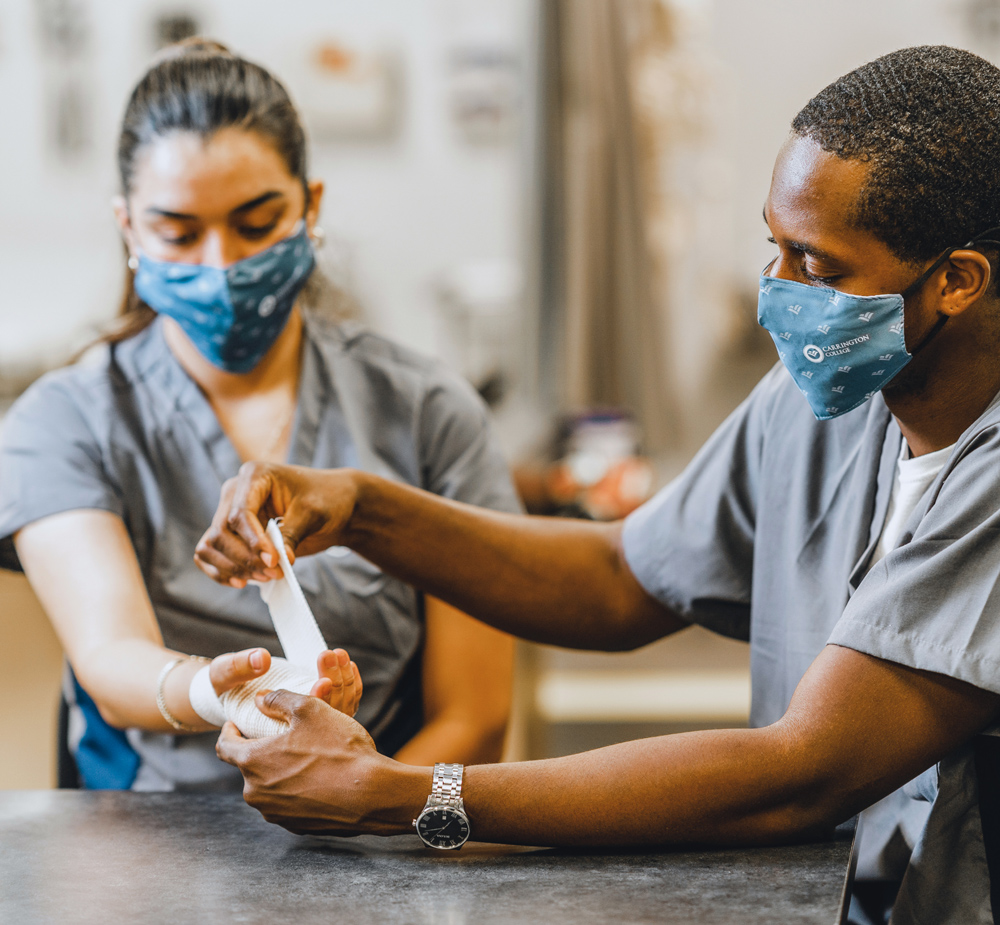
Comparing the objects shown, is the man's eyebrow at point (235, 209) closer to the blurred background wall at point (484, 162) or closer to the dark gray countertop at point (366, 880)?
the dark gray countertop at point (366, 880)

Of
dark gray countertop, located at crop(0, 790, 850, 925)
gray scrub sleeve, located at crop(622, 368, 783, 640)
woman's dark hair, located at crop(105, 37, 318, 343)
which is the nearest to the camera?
dark gray countertop, located at crop(0, 790, 850, 925)

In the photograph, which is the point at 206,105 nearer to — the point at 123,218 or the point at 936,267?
the point at 123,218

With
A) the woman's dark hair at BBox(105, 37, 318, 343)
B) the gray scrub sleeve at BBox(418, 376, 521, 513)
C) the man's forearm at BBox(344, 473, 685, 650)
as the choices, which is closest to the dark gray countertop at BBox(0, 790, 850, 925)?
the man's forearm at BBox(344, 473, 685, 650)

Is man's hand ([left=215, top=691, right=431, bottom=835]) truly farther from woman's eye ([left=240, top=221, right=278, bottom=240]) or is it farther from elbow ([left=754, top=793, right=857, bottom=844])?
woman's eye ([left=240, top=221, right=278, bottom=240])

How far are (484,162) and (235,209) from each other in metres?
2.45

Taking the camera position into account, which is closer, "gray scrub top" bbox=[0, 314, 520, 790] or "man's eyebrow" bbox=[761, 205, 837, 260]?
"man's eyebrow" bbox=[761, 205, 837, 260]

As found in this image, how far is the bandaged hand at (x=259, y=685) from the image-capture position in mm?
1055

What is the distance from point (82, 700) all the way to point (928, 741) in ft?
3.54

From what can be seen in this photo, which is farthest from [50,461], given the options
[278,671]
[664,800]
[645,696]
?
[645,696]

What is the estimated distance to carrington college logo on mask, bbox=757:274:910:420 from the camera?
1.05 metres

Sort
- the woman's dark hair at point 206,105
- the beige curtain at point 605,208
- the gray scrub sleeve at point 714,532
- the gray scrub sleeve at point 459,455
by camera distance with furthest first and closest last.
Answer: the beige curtain at point 605,208 → the gray scrub sleeve at point 459,455 → the woman's dark hair at point 206,105 → the gray scrub sleeve at point 714,532

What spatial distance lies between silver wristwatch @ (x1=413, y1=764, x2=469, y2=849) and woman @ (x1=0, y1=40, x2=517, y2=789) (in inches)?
19.3

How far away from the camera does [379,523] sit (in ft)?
4.49

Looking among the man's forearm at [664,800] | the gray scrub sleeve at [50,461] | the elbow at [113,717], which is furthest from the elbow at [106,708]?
the man's forearm at [664,800]
